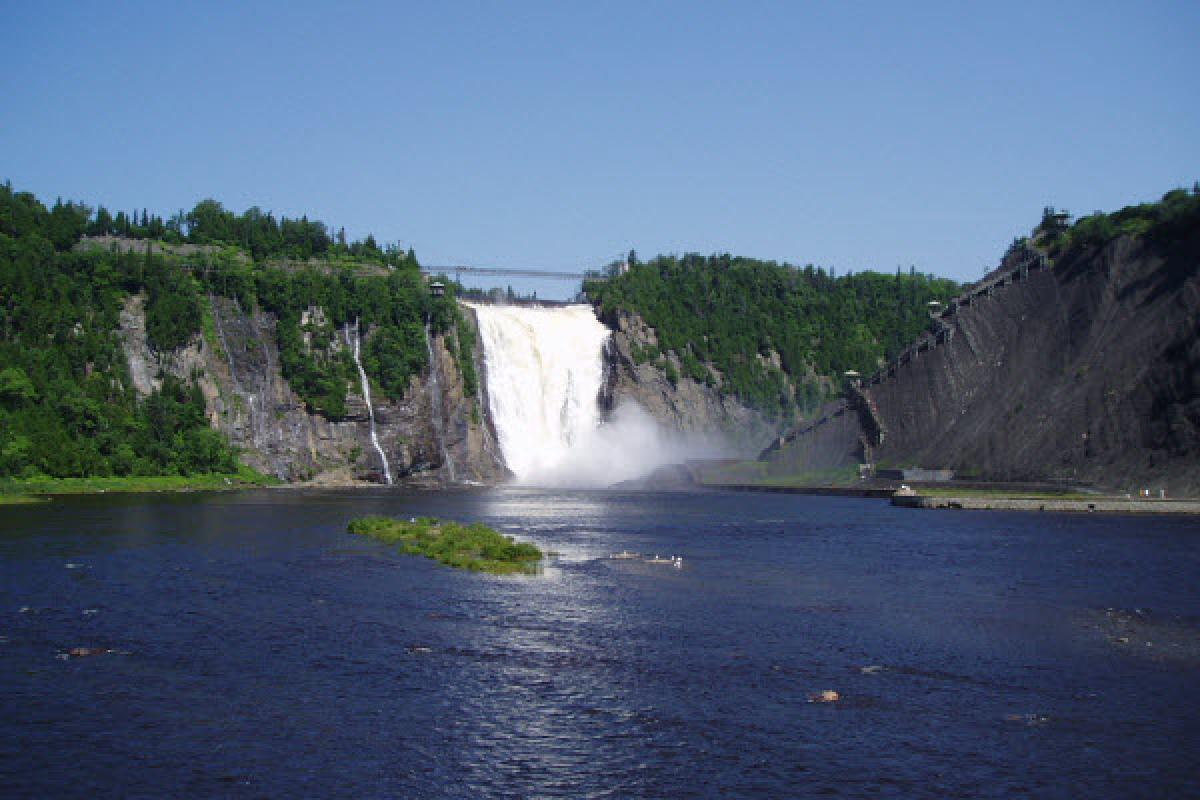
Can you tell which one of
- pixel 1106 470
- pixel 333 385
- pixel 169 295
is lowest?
pixel 1106 470

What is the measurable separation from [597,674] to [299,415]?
10406cm

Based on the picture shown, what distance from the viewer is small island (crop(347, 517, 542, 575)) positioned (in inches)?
1903

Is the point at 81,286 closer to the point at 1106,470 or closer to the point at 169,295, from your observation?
the point at 169,295

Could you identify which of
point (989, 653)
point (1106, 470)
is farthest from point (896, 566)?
point (1106, 470)

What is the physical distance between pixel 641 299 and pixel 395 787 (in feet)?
510

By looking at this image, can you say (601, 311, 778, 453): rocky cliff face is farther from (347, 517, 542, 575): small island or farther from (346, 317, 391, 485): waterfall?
(347, 517, 542, 575): small island

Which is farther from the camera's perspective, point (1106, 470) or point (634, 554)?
point (1106, 470)

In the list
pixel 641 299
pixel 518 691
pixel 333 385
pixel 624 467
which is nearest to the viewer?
pixel 518 691

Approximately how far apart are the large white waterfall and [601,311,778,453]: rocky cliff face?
1.86 meters

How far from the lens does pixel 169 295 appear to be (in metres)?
124

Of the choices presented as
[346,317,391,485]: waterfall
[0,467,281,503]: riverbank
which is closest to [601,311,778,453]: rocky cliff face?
[346,317,391,485]: waterfall

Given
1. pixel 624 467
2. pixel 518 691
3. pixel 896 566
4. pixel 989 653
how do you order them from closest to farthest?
pixel 518 691, pixel 989 653, pixel 896 566, pixel 624 467

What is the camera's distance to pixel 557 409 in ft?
492

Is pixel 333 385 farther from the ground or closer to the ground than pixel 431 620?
farther from the ground
